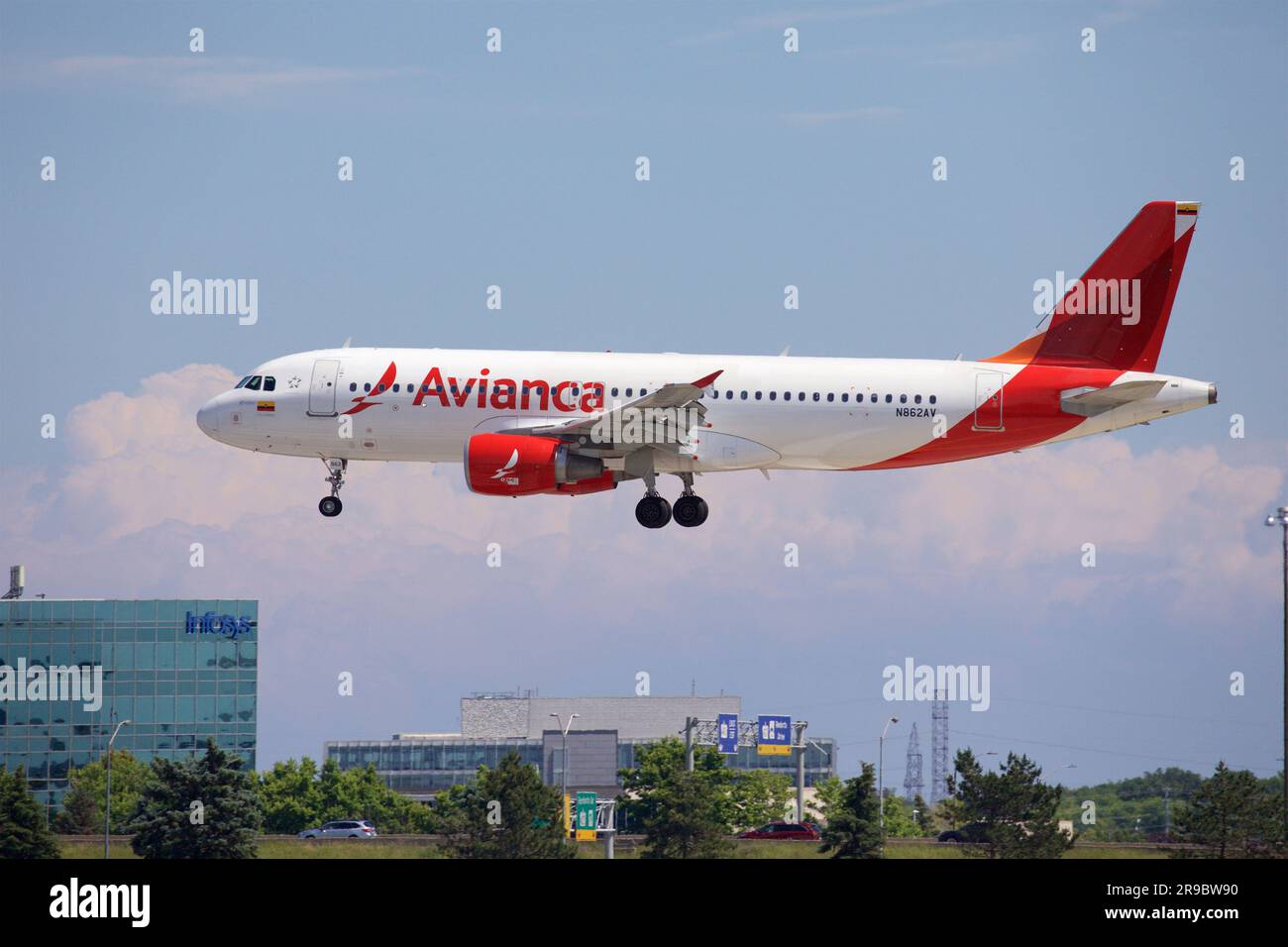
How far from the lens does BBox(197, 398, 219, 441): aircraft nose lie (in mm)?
62562

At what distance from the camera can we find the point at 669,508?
61812 mm

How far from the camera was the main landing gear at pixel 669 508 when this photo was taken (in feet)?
201

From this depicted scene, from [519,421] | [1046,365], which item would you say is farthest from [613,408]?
[1046,365]

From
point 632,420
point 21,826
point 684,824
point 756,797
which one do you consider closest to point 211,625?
point 756,797

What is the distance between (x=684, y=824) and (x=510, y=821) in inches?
282

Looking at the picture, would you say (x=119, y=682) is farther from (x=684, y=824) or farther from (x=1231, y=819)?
(x=1231, y=819)

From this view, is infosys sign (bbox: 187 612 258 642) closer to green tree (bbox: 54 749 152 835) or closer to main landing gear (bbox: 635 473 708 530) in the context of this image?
green tree (bbox: 54 749 152 835)

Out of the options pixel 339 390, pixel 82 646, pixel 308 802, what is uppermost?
pixel 339 390

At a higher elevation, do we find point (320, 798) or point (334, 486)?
point (334, 486)

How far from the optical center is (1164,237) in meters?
64.8

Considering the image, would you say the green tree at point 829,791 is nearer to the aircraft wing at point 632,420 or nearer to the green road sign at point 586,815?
the green road sign at point 586,815

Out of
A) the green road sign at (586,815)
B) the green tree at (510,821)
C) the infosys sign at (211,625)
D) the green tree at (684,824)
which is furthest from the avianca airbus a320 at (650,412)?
the infosys sign at (211,625)
